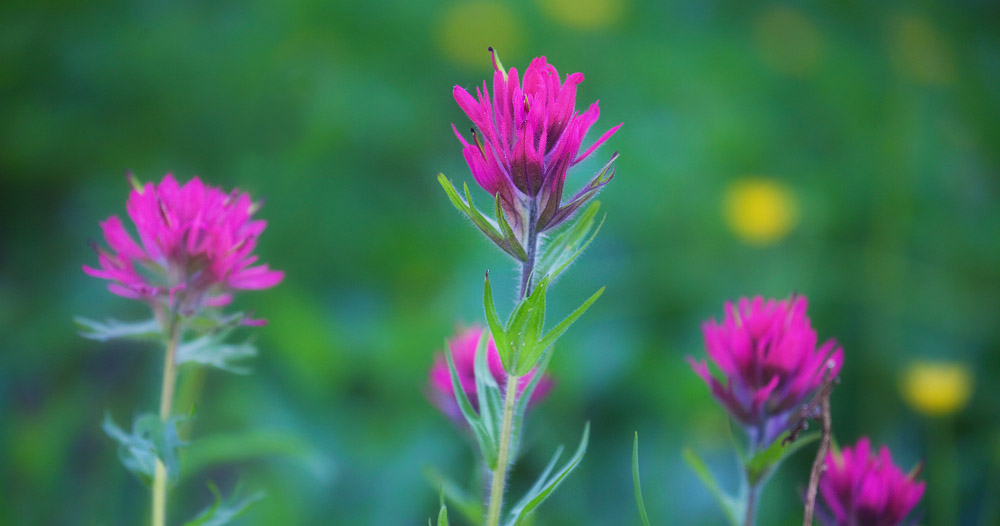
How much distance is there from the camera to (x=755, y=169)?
5.33 feet

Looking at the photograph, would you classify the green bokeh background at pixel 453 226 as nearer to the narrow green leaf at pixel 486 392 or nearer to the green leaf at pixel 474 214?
the narrow green leaf at pixel 486 392

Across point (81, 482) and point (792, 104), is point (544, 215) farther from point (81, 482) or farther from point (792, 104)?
point (792, 104)

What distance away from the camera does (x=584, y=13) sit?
5.95 feet

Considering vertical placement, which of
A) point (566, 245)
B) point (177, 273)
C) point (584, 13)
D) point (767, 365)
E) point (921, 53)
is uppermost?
point (584, 13)

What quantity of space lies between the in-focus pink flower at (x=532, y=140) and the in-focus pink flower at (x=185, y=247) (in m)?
0.17

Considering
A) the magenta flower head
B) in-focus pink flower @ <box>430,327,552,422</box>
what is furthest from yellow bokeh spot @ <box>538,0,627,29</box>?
the magenta flower head

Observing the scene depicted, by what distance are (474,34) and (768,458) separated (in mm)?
1386

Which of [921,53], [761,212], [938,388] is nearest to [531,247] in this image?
[938,388]

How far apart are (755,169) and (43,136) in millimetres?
1411

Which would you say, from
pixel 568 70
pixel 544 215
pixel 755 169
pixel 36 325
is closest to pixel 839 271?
pixel 755 169

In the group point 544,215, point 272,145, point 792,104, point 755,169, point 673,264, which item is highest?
point 272,145

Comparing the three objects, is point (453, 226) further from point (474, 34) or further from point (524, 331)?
point (524, 331)

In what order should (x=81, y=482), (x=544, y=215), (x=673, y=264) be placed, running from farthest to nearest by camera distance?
1. (x=673, y=264)
2. (x=81, y=482)
3. (x=544, y=215)

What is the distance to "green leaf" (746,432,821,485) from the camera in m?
0.52
